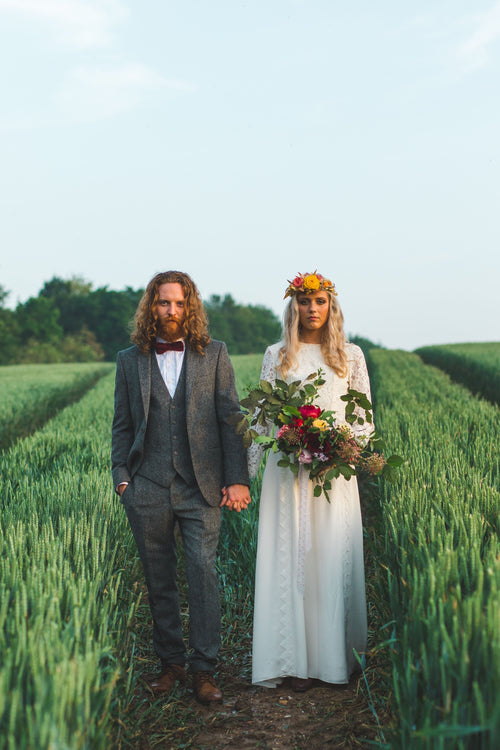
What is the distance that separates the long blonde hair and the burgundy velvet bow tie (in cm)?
50

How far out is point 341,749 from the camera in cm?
258

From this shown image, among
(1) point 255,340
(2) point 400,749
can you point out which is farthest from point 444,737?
(1) point 255,340

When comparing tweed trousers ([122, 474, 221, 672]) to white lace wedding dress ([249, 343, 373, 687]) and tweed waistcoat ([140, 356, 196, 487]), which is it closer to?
tweed waistcoat ([140, 356, 196, 487])

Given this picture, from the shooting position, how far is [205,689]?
2.87 meters

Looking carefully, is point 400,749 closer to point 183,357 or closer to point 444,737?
point 444,737

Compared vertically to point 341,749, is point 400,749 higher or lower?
higher

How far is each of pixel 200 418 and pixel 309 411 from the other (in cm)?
49

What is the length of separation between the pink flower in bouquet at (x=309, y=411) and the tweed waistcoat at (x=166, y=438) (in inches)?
20.6

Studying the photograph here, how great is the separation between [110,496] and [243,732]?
170 centimetres

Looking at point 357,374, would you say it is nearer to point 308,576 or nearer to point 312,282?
point 312,282

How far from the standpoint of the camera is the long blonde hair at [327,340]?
Answer: 3.10 m

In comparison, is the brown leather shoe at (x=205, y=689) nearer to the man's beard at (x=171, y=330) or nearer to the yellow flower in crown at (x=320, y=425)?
the yellow flower in crown at (x=320, y=425)

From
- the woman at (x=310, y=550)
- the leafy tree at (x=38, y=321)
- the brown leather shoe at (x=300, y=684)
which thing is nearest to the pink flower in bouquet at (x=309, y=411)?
the woman at (x=310, y=550)

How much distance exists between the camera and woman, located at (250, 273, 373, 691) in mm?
2988
